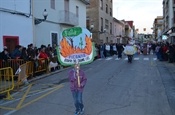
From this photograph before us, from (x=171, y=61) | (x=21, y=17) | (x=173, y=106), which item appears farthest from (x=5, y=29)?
→ (x=171, y=61)

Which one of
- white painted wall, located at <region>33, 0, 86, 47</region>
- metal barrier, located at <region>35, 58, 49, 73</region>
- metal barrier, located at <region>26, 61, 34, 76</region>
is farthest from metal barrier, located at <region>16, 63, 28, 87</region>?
white painted wall, located at <region>33, 0, 86, 47</region>

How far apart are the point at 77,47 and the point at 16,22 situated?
10.8 m

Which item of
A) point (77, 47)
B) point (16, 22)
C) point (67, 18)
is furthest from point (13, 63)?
point (67, 18)

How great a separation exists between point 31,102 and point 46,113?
1501mm

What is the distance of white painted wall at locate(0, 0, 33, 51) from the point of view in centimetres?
1544

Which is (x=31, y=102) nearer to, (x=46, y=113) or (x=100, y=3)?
(x=46, y=113)

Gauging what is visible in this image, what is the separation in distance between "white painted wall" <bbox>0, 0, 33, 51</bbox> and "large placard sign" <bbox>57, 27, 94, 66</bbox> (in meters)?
9.14

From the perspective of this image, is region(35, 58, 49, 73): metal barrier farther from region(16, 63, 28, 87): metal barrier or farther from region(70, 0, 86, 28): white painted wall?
region(70, 0, 86, 28): white painted wall

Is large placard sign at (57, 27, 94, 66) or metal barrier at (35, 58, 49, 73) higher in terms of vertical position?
large placard sign at (57, 27, 94, 66)

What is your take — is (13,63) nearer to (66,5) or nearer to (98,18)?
(66,5)

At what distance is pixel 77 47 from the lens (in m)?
6.80

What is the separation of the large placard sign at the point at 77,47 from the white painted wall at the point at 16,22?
914 cm

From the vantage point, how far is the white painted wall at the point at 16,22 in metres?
15.4

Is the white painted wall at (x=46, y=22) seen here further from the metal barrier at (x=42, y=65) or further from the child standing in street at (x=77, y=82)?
the child standing in street at (x=77, y=82)
